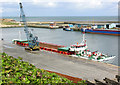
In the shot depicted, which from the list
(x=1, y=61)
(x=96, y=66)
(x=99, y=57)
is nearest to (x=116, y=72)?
(x=96, y=66)

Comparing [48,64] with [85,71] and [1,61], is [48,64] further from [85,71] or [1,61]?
[1,61]

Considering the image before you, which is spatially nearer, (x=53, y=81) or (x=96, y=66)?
(x=53, y=81)

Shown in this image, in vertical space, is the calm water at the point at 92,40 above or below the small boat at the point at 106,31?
below

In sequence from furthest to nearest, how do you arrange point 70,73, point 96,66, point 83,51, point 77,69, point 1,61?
point 83,51 < point 96,66 < point 77,69 < point 70,73 < point 1,61

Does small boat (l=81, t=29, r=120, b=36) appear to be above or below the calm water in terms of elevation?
above

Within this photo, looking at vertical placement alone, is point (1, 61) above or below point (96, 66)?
above

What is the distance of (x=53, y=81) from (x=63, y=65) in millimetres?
12905

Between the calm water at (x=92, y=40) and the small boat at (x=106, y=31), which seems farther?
the small boat at (x=106, y=31)

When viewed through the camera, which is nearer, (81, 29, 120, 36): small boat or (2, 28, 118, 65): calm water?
(2, 28, 118, 65): calm water

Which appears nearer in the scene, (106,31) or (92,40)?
(92,40)

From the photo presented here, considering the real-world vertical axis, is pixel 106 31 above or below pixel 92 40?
above

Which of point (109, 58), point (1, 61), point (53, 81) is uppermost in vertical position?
point (1, 61)

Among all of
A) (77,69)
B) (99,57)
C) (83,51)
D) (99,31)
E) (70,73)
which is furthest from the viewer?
(99,31)

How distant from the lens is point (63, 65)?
26.6m
